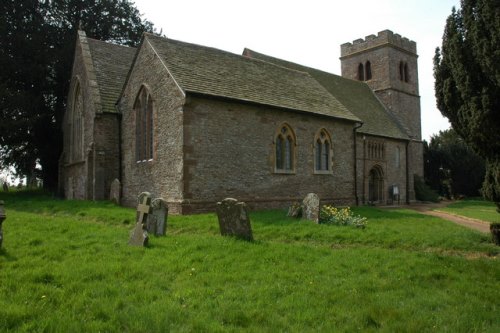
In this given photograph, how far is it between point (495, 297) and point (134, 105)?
1639 cm

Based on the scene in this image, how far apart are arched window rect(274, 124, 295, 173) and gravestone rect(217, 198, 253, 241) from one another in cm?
870

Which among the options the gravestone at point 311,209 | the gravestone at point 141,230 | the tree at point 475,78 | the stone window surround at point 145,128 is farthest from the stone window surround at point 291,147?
the gravestone at point 141,230

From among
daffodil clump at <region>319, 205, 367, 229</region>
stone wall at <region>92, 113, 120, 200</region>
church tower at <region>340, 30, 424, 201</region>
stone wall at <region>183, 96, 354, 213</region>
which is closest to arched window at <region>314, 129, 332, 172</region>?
stone wall at <region>183, 96, 354, 213</region>

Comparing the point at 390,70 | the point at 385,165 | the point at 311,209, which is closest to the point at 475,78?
the point at 311,209

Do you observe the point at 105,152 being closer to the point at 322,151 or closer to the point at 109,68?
the point at 109,68

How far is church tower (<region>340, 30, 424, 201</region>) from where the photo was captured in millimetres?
33741

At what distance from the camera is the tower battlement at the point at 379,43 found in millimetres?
34062

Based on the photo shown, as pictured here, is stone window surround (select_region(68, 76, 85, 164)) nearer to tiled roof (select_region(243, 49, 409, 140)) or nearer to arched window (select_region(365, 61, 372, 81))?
tiled roof (select_region(243, 49, 409, 140))

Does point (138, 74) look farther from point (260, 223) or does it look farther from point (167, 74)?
point (260, 223)

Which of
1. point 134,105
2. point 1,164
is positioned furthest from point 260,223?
point 1,164

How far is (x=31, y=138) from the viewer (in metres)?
26.3

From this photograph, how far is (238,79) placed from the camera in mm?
18609

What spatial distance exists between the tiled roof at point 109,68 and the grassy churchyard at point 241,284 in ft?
39.0

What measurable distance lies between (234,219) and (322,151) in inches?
478
